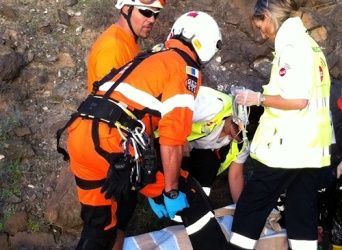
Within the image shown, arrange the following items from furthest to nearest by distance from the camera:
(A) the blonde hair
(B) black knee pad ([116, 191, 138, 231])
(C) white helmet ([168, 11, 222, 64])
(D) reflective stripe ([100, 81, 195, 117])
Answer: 1. (B) black knee pad ([116, 191, 138, 231])
2. (C) white helmet ([168, 11, 222, 64])
3. (A) the blonde hair
4. (D) reflective stripe ([100, 81, 195, 117])

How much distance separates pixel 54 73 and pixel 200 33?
8.67 ft

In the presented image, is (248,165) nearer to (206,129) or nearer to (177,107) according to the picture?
(206,129)

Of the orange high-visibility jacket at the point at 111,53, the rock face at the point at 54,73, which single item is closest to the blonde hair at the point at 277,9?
the orange high-visibility jacket at the point at 111,53

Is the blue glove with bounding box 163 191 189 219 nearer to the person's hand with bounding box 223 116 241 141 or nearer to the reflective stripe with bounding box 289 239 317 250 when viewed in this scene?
the person's hand with bounding box 223 116 241 141

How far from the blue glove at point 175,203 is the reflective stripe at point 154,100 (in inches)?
24.4

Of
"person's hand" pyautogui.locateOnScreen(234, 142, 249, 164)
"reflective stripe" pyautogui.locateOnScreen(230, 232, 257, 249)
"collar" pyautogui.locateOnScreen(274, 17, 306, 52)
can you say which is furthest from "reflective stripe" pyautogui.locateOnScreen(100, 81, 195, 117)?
"reflective stripe" pyautogui.locateOnScreen(230, 232, 257, 249)

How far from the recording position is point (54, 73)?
Answer: 559cm

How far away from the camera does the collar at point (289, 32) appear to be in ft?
10.5

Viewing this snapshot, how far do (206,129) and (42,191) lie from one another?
5.92 feet

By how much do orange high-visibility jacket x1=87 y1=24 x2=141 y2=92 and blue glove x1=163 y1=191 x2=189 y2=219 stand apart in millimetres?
985

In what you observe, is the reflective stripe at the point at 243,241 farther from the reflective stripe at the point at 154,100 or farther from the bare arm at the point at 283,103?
the reflective stripe at the point at 154,100

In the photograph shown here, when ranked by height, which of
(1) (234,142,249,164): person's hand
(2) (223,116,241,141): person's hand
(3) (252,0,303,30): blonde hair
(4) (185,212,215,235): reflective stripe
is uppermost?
(3) (252,0,303,30): blonde hair

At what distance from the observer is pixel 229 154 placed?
4.09 meters

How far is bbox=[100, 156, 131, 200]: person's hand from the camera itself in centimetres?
324
